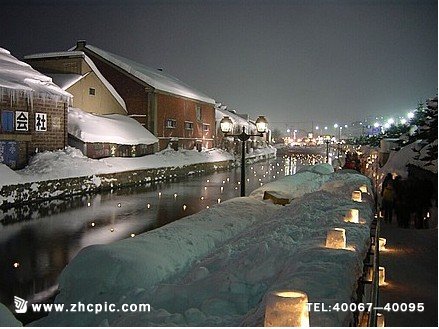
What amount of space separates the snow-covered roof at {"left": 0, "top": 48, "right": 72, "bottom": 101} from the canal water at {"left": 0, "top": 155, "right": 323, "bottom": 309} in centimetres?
655

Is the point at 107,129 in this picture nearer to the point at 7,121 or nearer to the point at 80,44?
the point at 7,121

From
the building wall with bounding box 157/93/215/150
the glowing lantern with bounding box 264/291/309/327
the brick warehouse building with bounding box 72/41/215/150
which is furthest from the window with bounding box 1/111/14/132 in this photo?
the glowing lantern with bounding box 264/291/309/327

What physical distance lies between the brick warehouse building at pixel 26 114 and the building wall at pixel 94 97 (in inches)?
272

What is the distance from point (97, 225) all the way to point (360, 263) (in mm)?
10250

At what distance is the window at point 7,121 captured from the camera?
22812 millimetres

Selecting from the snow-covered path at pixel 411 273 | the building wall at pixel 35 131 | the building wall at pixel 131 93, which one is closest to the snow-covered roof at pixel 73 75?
the building wall at pixel 131 93

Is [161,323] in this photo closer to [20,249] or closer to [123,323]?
[123,323]

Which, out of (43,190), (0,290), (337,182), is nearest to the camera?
(0,290)

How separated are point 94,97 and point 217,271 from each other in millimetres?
31743

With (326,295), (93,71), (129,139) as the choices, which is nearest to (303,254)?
(326,295)

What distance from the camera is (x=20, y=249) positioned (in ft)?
37.9

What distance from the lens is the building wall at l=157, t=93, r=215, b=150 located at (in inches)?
1598

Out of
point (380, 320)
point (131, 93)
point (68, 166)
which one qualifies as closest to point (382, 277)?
point (380, 320)

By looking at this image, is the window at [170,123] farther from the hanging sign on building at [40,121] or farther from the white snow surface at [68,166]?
the hanging sign on building at [40,121]
